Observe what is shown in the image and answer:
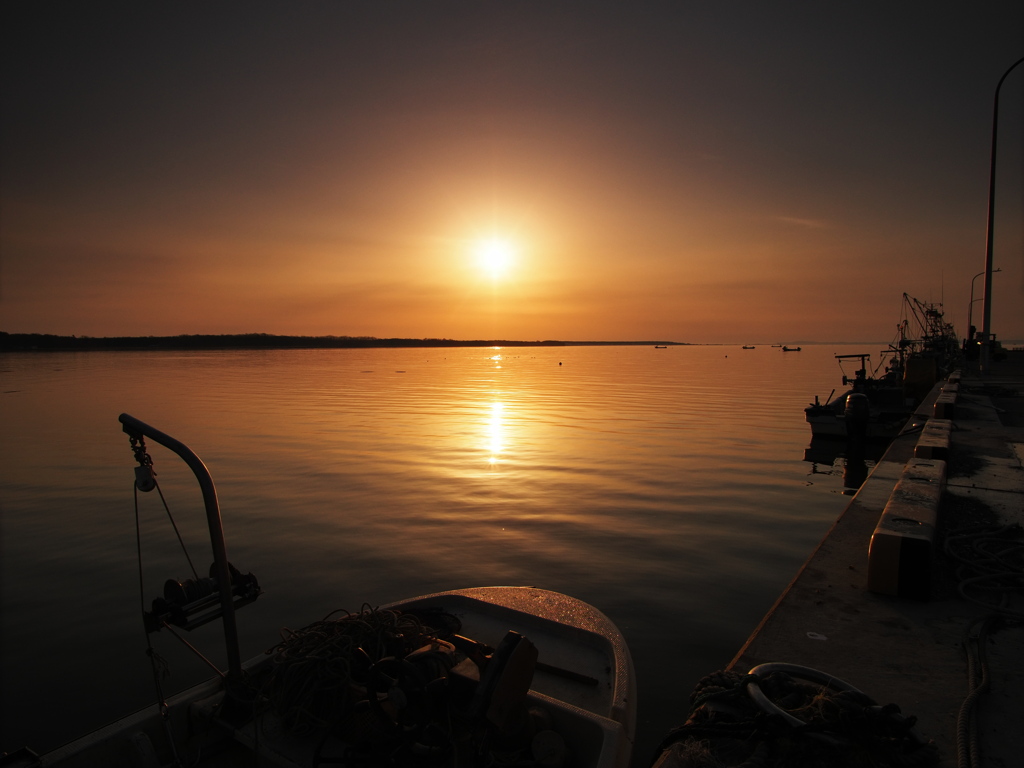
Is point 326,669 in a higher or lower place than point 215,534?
lower

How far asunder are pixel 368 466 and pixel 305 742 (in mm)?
14121

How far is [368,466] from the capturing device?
17.9 metres

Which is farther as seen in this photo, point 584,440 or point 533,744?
point 584,440

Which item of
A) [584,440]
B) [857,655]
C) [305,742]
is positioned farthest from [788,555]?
[584,440]

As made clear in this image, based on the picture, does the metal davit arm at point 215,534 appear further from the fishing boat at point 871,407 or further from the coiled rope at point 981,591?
the fishing boat at point 871,407

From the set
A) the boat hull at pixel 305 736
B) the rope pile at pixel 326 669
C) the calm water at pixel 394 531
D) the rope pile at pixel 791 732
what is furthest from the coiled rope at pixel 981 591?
the rope pile at pixel 326 669

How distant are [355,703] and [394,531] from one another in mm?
8022

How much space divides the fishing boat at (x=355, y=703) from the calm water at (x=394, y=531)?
1.98m

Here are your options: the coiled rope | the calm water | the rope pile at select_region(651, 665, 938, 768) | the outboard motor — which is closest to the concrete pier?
the coiled rope

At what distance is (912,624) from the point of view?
531 centimetres

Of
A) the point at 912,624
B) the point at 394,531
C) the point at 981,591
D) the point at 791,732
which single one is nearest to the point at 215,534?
the point at 791,732

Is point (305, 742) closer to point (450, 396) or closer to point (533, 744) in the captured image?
point (533, 744)

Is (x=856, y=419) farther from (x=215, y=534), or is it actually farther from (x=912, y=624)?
(x=215, y=534)

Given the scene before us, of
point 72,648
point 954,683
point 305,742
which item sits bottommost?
point 72,648
